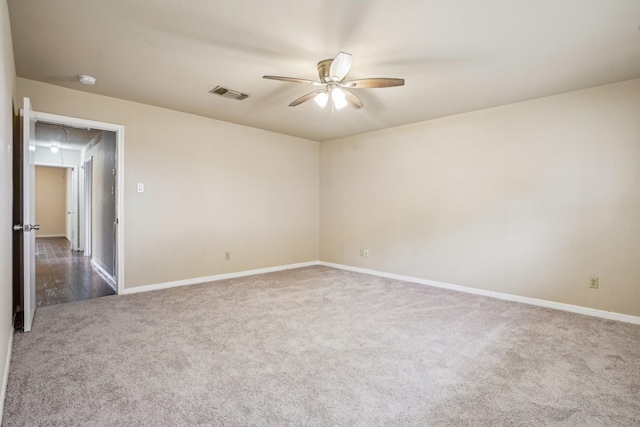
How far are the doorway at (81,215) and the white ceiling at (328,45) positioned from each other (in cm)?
130

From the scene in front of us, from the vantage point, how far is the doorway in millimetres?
4246

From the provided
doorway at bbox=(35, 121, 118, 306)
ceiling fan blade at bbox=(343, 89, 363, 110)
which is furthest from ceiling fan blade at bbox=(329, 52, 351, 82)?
doorway at bbox=(35, 121, 118, 306)

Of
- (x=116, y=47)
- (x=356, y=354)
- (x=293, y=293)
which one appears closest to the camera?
(x=356, y=354)

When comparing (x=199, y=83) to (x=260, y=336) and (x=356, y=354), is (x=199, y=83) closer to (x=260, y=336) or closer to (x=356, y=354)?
(x=260, y=336)

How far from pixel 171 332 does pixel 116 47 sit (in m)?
2.42

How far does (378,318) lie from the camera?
3227mm

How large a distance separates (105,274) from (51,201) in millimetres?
7665

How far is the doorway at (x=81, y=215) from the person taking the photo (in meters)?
4.25

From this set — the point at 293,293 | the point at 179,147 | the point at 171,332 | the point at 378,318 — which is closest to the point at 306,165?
the point at 179,147

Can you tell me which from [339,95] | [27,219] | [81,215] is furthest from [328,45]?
[81,215]

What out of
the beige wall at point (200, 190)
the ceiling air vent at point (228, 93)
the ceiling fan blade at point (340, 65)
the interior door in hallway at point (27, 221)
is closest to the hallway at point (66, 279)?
the beige wall at point (200, 190)

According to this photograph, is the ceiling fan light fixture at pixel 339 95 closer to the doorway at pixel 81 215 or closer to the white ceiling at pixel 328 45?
the white ceiling at pixel 328 45

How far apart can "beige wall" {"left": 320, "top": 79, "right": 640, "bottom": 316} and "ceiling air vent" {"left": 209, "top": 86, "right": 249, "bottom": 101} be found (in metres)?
2.44

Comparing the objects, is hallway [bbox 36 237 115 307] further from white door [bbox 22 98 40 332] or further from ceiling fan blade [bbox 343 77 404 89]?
ceiling fan blade [bbox 343 77 404 89]
